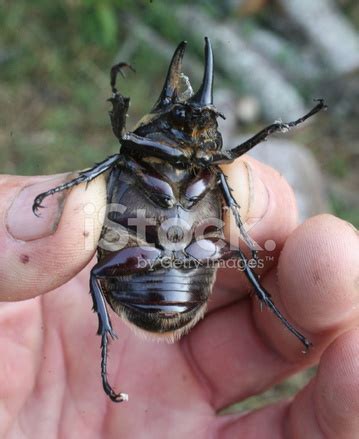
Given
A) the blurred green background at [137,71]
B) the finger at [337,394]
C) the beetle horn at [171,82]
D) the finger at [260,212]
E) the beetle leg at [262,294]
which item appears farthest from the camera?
the blurred green background at [137,71]

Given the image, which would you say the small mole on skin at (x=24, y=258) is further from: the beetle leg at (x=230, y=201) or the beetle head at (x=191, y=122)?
the beetle leg at (x=230, y=201)

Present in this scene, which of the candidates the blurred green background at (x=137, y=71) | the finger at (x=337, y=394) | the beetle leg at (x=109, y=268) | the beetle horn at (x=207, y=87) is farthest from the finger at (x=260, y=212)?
the blurred green background at (x=137, y=71)

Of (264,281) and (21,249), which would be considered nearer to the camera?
(21,249)

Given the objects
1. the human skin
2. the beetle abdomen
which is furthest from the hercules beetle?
the human skin

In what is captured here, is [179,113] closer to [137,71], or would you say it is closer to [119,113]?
[119,113]

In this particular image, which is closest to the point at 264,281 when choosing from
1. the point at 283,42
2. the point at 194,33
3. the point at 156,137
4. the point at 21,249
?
the point at 156,137

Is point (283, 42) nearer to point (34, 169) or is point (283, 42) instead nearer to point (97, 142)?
point (97, 142)

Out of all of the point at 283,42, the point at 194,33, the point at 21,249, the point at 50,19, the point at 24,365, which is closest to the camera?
the point at 21,249

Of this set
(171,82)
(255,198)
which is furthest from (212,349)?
(171,82)
